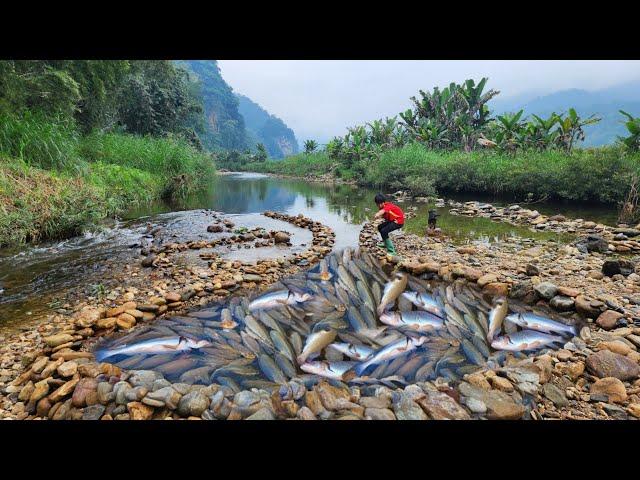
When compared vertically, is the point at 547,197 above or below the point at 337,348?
above

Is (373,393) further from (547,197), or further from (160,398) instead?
(547,197)

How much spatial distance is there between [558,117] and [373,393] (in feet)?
69.7

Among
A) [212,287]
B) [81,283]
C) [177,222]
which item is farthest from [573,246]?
[177,222]

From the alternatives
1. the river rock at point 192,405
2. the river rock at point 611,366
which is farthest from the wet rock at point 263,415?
the river rock at point 611,366

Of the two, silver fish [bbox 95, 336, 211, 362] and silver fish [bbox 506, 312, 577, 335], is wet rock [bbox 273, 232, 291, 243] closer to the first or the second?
silver fish [bbox 95, 336, 211, 362]

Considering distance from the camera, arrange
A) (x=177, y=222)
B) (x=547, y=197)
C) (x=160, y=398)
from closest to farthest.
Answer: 1. (x=160, y=398)
2. (x=177, y=222)
3. (x=547, y=197)

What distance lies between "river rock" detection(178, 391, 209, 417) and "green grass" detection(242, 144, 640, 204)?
12797 mm

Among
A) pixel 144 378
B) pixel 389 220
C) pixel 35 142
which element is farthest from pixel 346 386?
pixel 35 142

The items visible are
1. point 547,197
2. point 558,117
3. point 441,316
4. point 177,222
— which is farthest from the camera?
point 558,117

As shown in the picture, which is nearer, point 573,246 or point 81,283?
point 81,283

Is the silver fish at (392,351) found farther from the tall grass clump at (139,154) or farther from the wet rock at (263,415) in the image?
the tall grass clump at (139,154)

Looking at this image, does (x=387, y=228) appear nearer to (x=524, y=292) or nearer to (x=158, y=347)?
(x=524, y=292)

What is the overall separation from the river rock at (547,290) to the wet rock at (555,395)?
2.09 metres

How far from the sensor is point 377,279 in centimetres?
561
